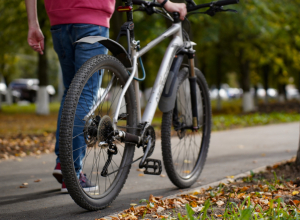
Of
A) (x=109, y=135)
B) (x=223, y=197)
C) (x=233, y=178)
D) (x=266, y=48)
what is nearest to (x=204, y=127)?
(x=233, y=178)

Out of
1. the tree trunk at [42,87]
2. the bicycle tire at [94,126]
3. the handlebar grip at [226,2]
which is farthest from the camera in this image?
the tree trunk at [42,87]

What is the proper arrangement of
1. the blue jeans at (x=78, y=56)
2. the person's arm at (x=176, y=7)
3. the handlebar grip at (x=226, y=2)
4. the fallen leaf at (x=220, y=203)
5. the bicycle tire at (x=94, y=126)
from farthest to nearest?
the person's arm at (x=176, y=7) < the handlebar grip at (x=226, y=2) < the fallen leaf at (x=220, y=203) < the blue jeans at (x=78, y=56) < the bicycle tire at (x=94, y=126)

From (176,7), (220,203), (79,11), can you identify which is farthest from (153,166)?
(176,7)

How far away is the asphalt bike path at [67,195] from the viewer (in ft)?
8.59

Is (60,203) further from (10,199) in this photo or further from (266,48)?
(266,48)

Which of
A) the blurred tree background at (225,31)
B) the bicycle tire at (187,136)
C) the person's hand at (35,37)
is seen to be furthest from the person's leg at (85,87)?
the blurred tree background at (225,31)

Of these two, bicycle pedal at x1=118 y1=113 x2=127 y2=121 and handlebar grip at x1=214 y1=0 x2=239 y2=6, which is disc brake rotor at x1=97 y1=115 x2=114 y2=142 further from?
handlebar grip at x1=214 y1=0 x2=239 y2=6

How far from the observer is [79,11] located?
109 inches

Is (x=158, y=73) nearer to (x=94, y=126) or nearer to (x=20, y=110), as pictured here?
(x=94, y=126)

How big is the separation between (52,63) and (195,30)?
26.1 meters

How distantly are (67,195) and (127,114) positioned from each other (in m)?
0.83

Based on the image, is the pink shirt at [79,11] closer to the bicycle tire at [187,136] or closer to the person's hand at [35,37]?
the person's hand at [35,37]

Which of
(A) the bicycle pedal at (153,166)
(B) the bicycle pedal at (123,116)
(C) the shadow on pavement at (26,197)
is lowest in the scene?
(C) the shadow on pavement at (26,197)

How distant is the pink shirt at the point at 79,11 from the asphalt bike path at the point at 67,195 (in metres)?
1.32
